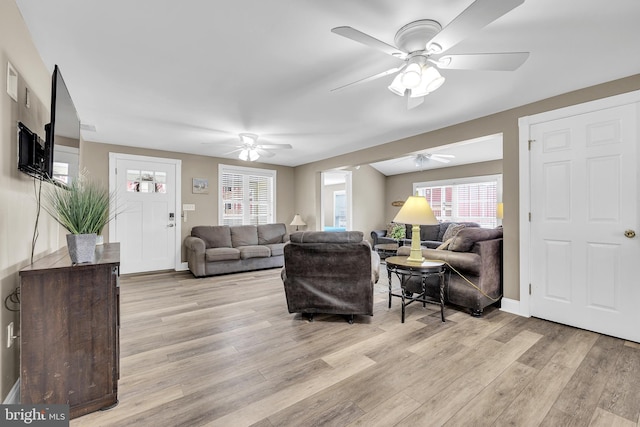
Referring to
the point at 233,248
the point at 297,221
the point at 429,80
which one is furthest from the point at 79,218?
the point at 297,221

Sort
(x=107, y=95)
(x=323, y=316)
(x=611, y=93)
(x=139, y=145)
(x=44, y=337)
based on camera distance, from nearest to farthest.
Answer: (x=44, y=337), (x=611, y=93), (x=107, y=95), (x=323, y=316), (x=139, y=145)

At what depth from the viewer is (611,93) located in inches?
99.0

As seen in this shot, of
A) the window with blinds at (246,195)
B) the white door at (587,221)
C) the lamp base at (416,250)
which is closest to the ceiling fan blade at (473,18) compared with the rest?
the lamp base at (416,250)

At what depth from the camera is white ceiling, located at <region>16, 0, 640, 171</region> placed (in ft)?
5.43

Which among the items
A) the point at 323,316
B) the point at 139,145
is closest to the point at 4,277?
the point at 323,316

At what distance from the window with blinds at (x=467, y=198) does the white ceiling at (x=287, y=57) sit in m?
3.47

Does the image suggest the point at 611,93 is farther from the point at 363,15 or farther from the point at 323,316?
the point at 323,316

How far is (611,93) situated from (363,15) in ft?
8.18

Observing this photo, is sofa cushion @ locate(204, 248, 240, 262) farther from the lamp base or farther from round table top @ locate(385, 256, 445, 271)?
the lamp base

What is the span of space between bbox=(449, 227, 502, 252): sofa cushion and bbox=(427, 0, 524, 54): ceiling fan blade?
2.09 m

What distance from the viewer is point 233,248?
17.8ft

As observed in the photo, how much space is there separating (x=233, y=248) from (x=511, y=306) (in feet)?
14.6

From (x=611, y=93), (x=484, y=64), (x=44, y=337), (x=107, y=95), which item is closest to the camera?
(x=44, y=337)

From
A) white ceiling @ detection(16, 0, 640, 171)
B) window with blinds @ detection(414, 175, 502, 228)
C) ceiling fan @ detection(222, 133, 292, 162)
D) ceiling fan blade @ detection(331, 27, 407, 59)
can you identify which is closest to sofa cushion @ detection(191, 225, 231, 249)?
ceiling fan @ detection(222, 133, 292, 162)
